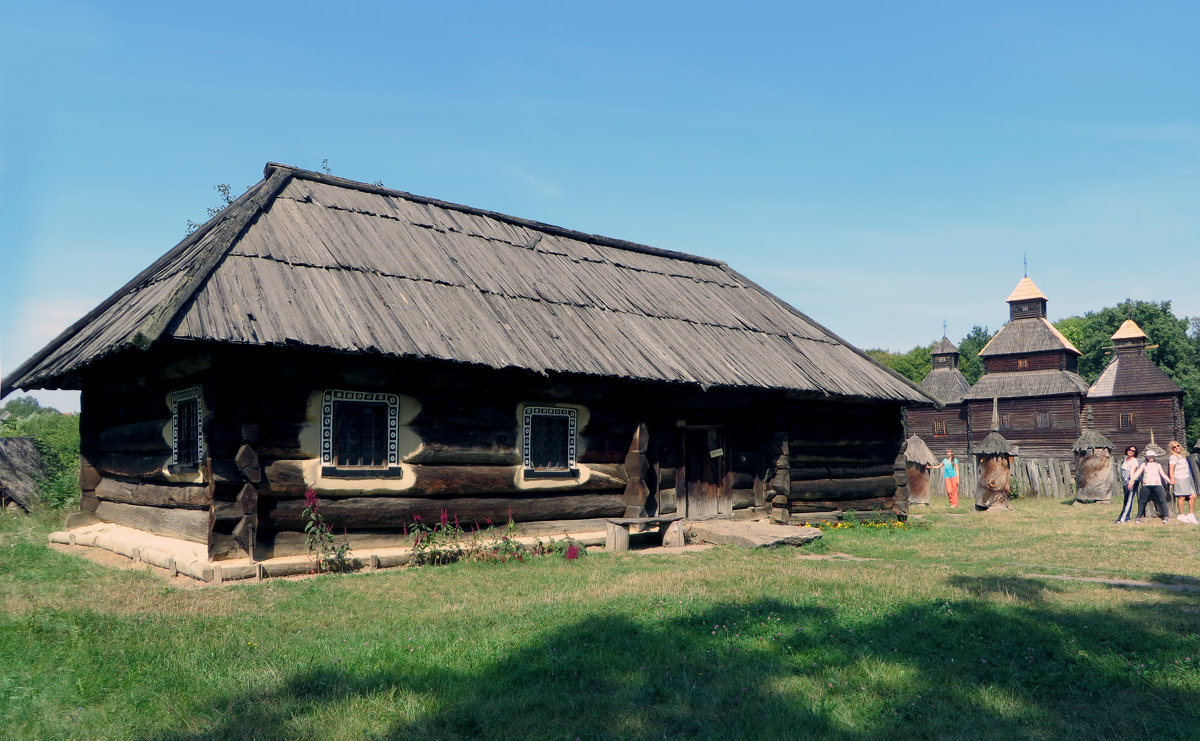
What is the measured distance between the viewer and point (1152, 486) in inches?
613

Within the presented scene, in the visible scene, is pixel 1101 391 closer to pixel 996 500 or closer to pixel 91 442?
pixel 996 500

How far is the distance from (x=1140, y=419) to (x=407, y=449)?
4581cm

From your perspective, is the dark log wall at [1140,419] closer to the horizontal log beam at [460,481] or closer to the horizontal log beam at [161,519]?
the horizontal log beam at [460,481]

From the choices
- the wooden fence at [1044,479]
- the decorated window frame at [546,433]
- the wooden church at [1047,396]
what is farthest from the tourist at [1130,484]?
the wooden church at [1047,396]

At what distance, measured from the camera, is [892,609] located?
7.18 m

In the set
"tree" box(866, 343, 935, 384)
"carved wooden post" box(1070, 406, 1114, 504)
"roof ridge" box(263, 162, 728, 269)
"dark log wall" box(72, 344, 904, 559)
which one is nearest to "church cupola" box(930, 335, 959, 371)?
"tree" box(866, 343, 935, 384)

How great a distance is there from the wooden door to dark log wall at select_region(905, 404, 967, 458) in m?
35.4

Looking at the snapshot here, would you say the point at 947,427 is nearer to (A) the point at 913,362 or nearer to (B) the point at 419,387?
(A) the point at 913,362

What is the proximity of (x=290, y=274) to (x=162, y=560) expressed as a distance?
3.66 meters

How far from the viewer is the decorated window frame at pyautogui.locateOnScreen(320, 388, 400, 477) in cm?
1003

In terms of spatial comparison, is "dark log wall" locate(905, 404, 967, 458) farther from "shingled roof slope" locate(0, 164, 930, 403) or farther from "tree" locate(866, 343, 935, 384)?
"shingled roof slope" locate(0, 164, 930, 403)

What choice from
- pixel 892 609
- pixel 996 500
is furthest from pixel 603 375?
pixel 996 500

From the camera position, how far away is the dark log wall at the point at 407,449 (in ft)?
30.7

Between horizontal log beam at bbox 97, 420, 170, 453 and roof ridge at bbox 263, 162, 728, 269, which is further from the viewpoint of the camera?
roof ridge at bbox 263, 162, 728, 269
